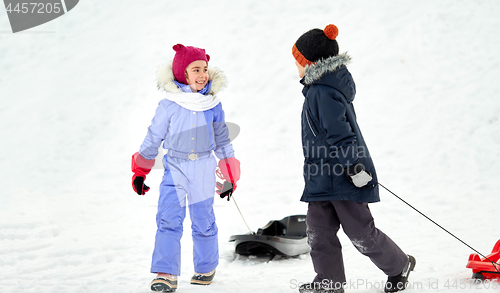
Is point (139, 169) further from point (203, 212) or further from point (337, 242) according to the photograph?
point (337, 242)

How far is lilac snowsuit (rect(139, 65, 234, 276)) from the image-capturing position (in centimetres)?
285

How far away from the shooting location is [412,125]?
259 inches

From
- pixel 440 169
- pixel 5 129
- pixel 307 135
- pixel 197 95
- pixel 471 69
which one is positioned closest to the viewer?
pixel 307 135

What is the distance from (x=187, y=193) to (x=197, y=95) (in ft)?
1.99

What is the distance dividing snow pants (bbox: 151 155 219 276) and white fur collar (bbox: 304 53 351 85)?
0.85 meters

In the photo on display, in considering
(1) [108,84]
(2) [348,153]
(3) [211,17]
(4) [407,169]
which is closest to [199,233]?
(2) [348,153]

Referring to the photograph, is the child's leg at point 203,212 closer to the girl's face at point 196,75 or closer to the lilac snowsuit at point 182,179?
the lilac snowsuit at point 182,179

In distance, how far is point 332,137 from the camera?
251 cm

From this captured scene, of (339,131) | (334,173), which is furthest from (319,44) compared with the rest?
(334,173)

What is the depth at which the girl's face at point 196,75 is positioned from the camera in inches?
117

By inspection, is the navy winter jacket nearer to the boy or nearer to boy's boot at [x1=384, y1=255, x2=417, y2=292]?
the boy

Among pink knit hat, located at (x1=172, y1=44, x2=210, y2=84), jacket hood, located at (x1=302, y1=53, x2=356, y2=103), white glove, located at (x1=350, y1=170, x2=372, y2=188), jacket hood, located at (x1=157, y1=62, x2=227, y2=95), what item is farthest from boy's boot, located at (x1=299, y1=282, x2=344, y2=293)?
pink knit hat, located at (x1=172, y1=44, x2=210, y2=84)

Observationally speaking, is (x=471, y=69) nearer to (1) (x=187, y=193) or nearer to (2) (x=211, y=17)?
(2) (x=211, y=17)

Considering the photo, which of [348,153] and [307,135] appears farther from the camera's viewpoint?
[307,135]
